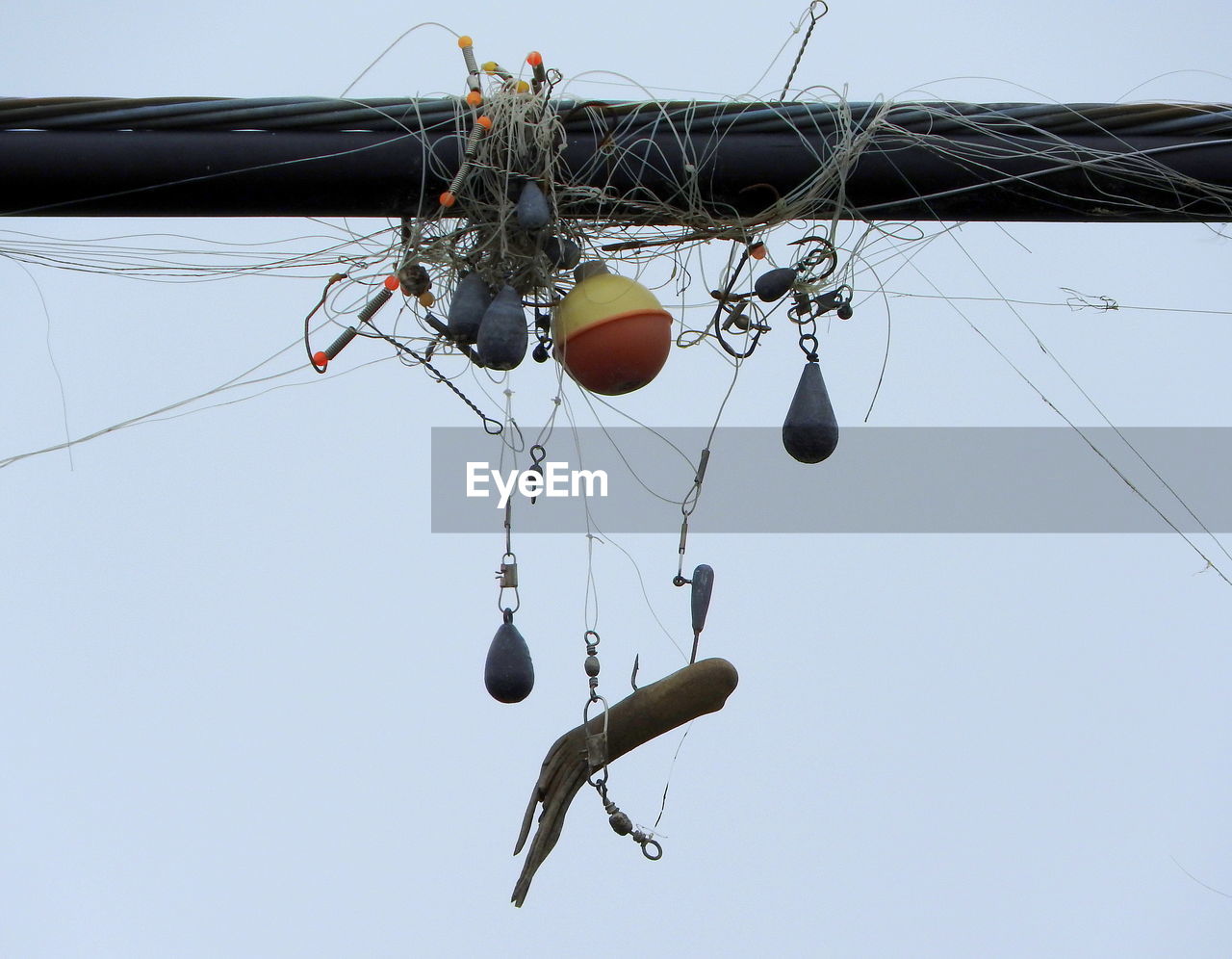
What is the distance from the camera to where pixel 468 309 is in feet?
7.50

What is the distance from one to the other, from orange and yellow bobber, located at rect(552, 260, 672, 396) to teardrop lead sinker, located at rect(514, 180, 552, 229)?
162 millimetres

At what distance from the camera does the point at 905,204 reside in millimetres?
2363

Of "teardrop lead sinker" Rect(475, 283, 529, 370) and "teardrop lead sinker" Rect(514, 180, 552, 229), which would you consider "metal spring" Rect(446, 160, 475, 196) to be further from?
"teardrop lead sinker" Rect(475, 283, 529, 370)

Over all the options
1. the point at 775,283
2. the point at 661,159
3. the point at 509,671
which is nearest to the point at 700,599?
the point at 509,671

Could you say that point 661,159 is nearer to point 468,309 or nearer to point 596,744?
point 468,309

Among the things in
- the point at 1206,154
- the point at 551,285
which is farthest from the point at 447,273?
the point at 1206,154

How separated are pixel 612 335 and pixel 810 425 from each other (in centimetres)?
36

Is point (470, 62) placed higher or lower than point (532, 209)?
higher

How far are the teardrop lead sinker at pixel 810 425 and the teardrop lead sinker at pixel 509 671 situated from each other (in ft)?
1.95

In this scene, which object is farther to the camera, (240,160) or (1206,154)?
(1206,154)

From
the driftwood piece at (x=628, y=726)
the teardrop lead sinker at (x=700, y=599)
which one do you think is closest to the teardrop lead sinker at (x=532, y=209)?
the teardrop lead sinker at (x=700, y=599)

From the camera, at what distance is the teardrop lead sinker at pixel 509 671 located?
254 centimetres

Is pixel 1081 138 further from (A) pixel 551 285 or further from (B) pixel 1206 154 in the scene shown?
(A) pixel 551 285

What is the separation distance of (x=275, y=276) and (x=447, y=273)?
11.6 inches
